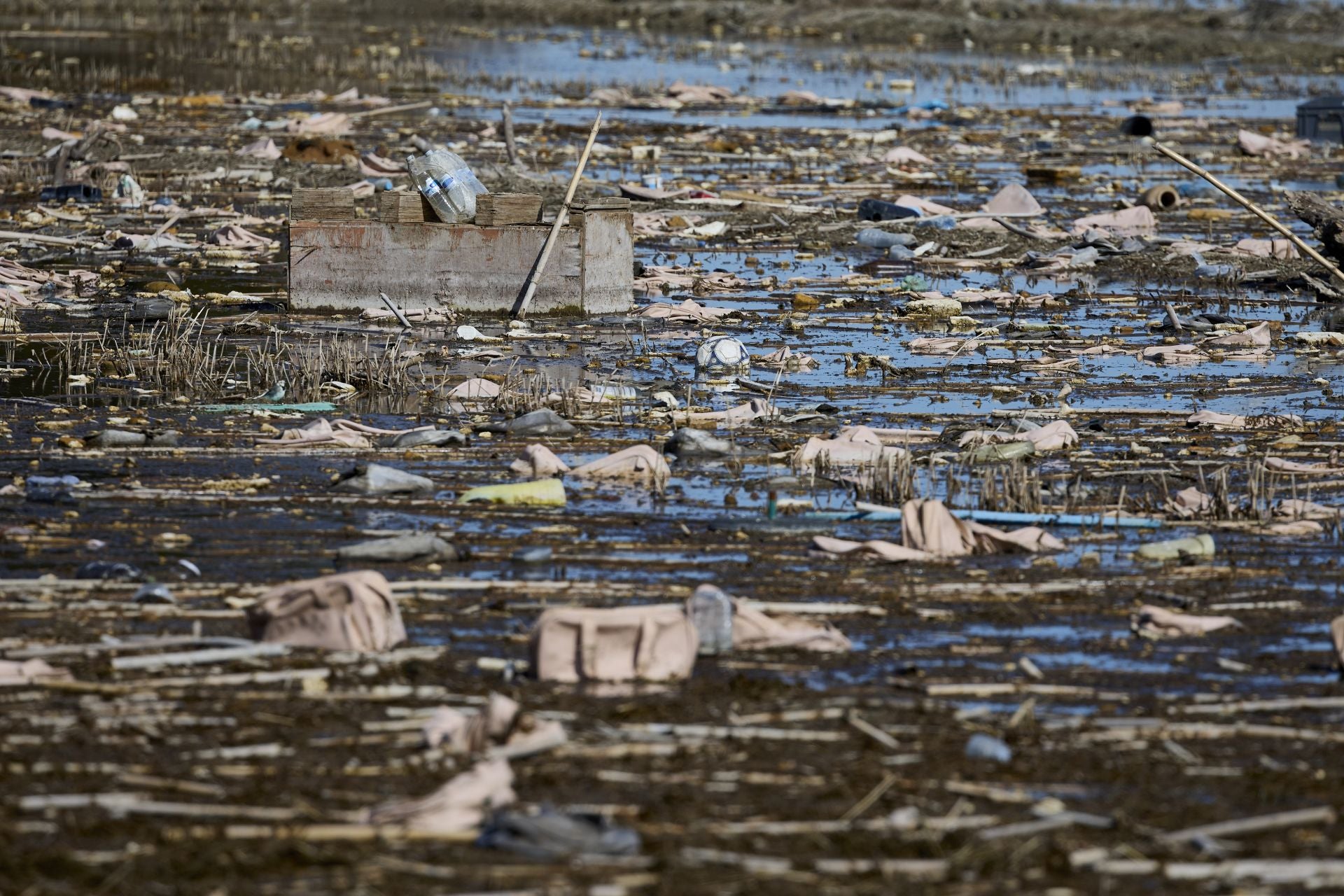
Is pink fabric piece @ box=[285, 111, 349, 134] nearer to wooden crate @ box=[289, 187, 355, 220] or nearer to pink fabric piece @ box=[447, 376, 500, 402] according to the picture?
wooden crate @ box=[289, 187, 355, 220]

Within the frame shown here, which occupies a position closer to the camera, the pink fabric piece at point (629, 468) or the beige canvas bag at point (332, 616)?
the beige canvas bag at point (332, 616)

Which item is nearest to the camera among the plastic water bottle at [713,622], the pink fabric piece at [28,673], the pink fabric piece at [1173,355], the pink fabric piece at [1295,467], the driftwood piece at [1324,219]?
the pink fabric piece at [28,673]


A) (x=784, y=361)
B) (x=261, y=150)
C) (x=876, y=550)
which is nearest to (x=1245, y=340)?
(x=784, y=361)

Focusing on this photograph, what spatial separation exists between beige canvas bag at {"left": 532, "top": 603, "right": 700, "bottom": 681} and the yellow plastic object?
207 centimetres

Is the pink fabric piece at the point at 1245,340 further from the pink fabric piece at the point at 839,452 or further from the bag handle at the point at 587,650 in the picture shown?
the bag handle at the point at 587,650

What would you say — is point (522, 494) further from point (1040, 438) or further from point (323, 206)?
point (323, 206)

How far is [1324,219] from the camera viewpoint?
13922 mm

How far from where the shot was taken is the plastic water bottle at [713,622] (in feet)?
19.2

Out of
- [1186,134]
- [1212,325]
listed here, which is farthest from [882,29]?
[1212,325]

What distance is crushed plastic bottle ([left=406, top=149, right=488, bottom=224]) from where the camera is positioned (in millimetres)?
12359

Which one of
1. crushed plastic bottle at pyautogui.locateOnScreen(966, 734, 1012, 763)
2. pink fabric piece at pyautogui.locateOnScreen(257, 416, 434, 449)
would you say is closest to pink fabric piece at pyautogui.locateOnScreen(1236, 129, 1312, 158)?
pink fabric piece at pyautogui.locateOnScreen(257, 416, 434, 449)

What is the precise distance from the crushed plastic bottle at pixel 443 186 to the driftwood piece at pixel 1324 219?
256 inches

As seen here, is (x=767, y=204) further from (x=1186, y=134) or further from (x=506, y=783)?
(x=506, y=783)

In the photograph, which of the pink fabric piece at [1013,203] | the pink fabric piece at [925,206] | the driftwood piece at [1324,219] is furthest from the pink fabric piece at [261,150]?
the driftwood piece at [1324,219]
